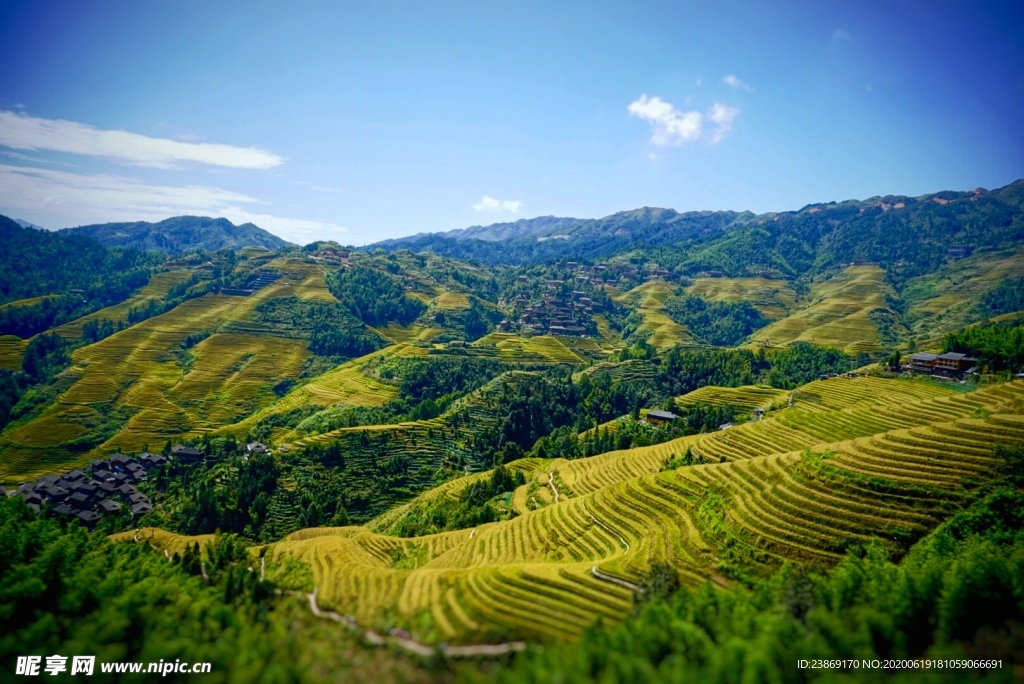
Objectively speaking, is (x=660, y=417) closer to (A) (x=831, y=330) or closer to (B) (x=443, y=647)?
(B) (x=443, y=647)

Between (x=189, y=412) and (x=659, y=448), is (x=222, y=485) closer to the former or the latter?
(x=189, y=412)

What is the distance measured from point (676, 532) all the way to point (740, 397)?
61624 millimetres

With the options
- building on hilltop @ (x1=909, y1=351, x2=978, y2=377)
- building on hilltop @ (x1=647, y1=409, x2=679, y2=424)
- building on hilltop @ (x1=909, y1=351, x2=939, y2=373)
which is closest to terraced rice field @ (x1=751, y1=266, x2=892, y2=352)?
building on hilltop @ (x1=909, y1=351, x2=939, y2=373)

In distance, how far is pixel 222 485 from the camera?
78.9 metres

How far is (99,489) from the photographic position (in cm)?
Result: 8281

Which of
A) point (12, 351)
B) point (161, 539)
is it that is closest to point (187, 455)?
point (161, 539)

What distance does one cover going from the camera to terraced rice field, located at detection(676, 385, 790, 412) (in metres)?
94.0

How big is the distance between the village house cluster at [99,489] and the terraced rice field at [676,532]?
43.1m

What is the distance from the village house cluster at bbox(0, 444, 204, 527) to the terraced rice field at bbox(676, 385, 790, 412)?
89545 millimetres

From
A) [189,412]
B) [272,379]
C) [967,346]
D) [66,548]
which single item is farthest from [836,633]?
[272,379]

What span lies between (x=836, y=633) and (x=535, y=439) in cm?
7676

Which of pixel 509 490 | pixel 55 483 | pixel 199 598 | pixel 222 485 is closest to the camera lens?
pixel 199 598

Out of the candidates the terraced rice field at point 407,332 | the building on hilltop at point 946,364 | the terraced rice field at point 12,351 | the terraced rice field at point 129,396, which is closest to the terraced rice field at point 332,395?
the terraced rice field at point 129,396

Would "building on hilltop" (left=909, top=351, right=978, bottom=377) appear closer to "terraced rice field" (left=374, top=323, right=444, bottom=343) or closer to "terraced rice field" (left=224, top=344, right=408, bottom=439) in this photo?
"terraced rice field" (left=224, top=344, right=408, bottom=439)
